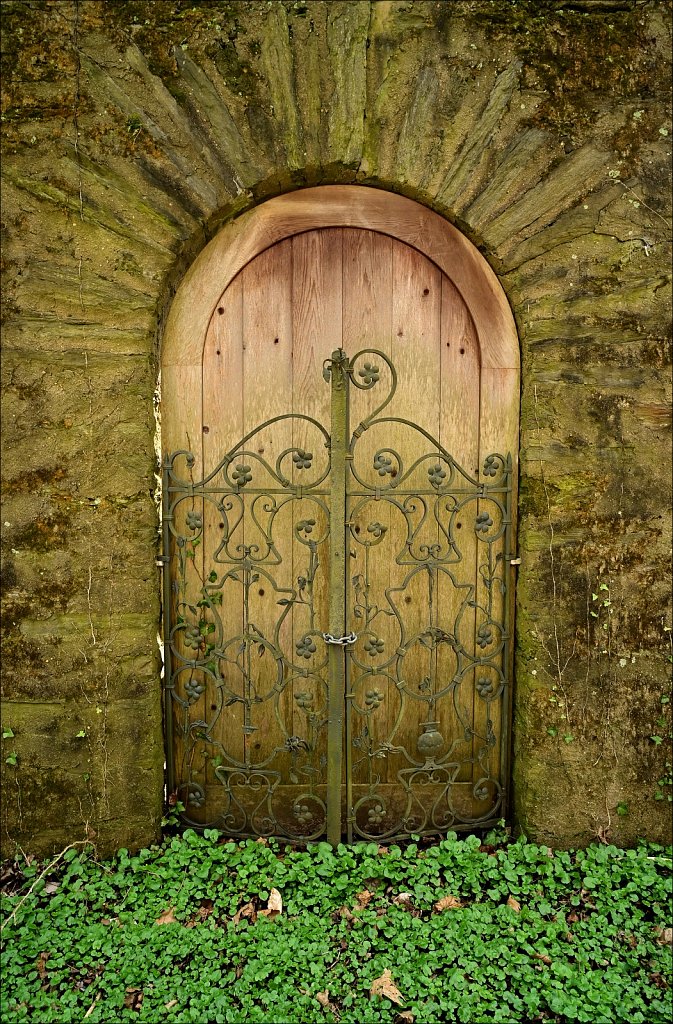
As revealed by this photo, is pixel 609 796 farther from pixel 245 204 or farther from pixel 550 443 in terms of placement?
pixel 245 204

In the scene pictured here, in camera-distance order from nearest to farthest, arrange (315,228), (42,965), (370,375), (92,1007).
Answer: (92,1007) < (42,965) < (370,375) < (315,228)

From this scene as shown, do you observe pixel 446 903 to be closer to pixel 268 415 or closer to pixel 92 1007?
pixel 92 1007

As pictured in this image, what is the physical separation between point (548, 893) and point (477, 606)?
1077mm

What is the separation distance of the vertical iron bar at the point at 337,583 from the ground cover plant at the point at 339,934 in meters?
0.24

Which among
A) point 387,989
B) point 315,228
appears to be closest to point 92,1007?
point 387,989

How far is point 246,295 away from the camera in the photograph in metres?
2.72

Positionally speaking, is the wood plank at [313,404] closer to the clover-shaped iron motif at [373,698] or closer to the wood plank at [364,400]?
the wood plank at [364,400]

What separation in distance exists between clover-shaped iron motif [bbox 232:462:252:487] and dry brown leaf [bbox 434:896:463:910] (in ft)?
5.65

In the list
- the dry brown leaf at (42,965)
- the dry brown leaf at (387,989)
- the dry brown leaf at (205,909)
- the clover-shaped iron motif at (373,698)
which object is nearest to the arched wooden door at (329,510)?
the clover-shaped iron motif at (373,698)

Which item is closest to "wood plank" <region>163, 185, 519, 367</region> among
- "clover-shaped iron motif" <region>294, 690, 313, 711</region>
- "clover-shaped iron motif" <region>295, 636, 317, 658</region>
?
"clover-shaped iron motif" <region>295, 636, 317, 658</region>

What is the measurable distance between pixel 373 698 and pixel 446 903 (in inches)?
30.3

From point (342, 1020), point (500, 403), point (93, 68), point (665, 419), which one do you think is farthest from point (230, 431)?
point (342, 1020)

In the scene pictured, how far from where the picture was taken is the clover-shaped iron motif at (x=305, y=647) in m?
2.73

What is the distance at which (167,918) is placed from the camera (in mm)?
2416
